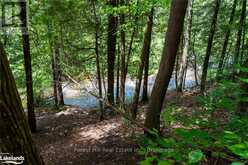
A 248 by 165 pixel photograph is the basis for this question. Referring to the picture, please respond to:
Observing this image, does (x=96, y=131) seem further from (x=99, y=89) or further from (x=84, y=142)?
(x=99, y=89)

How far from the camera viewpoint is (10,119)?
2352mm

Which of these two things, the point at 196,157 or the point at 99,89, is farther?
the point at 99,89

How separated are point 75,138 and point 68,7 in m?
4.89

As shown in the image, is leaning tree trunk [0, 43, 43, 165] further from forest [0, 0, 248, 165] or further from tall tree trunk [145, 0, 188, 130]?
tall tree trunk [145, 0, 188, 130]

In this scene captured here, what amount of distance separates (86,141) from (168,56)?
444cm

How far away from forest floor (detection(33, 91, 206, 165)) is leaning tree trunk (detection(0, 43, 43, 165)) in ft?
14.3

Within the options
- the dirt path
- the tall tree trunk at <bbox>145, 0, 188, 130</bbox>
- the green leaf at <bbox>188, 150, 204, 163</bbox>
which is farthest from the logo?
the dirt path

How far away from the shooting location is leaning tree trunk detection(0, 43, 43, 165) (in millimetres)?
2303

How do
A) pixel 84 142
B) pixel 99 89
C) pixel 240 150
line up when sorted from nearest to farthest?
pixel 240 150
pixel 84 142
pixel 99 89

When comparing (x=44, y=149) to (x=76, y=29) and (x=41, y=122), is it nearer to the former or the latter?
(x=41, y=122)

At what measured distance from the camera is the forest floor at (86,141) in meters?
7.07

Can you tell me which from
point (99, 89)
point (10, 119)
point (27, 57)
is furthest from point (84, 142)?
point (10, 119)

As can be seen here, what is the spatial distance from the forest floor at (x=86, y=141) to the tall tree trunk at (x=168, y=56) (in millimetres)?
872

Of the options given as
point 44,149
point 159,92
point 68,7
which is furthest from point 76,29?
point 159,92
